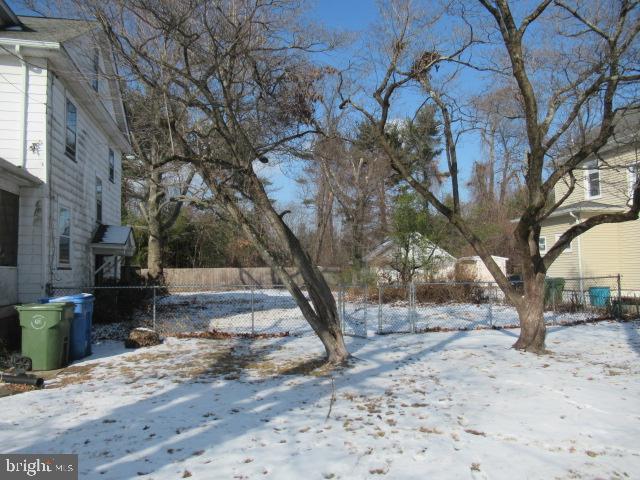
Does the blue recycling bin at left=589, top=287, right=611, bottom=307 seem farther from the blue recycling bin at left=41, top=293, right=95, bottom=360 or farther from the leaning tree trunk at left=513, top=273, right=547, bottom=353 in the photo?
the blue recycling bin at left=41, top=293, right=95, bottom=360

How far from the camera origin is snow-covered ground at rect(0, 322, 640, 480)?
4113 mm

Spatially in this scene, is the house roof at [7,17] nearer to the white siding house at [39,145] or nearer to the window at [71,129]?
the white siding house at [39,145]

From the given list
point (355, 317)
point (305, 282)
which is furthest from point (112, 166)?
point (305, 282)

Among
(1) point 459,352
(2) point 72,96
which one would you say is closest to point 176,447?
(1) point 459,352

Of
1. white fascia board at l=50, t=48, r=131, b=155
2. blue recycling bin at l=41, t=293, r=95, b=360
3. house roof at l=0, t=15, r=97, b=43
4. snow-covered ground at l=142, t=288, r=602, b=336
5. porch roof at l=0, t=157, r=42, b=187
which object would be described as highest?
house roof at l=0, t=15, r=97, b=43

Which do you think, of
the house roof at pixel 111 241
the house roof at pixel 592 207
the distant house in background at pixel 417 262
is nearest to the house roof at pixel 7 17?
the house roof at pixel 111 241

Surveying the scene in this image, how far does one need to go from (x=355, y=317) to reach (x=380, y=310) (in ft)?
11.5

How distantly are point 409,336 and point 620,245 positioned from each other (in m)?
13.7

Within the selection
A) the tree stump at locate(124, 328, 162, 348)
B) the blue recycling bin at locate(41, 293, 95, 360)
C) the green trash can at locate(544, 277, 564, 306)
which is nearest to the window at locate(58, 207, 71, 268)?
the blue recycling bin at locate(41, 293, 95, 360)

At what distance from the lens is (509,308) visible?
1672 cm

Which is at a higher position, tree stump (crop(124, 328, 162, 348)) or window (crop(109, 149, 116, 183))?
window (crop(109, 149, 116, 183))

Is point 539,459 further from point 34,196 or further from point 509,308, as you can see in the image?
point 509,308

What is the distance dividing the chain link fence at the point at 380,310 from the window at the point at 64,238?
0.70 metres

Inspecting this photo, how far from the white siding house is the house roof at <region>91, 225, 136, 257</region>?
1706 millimetres
